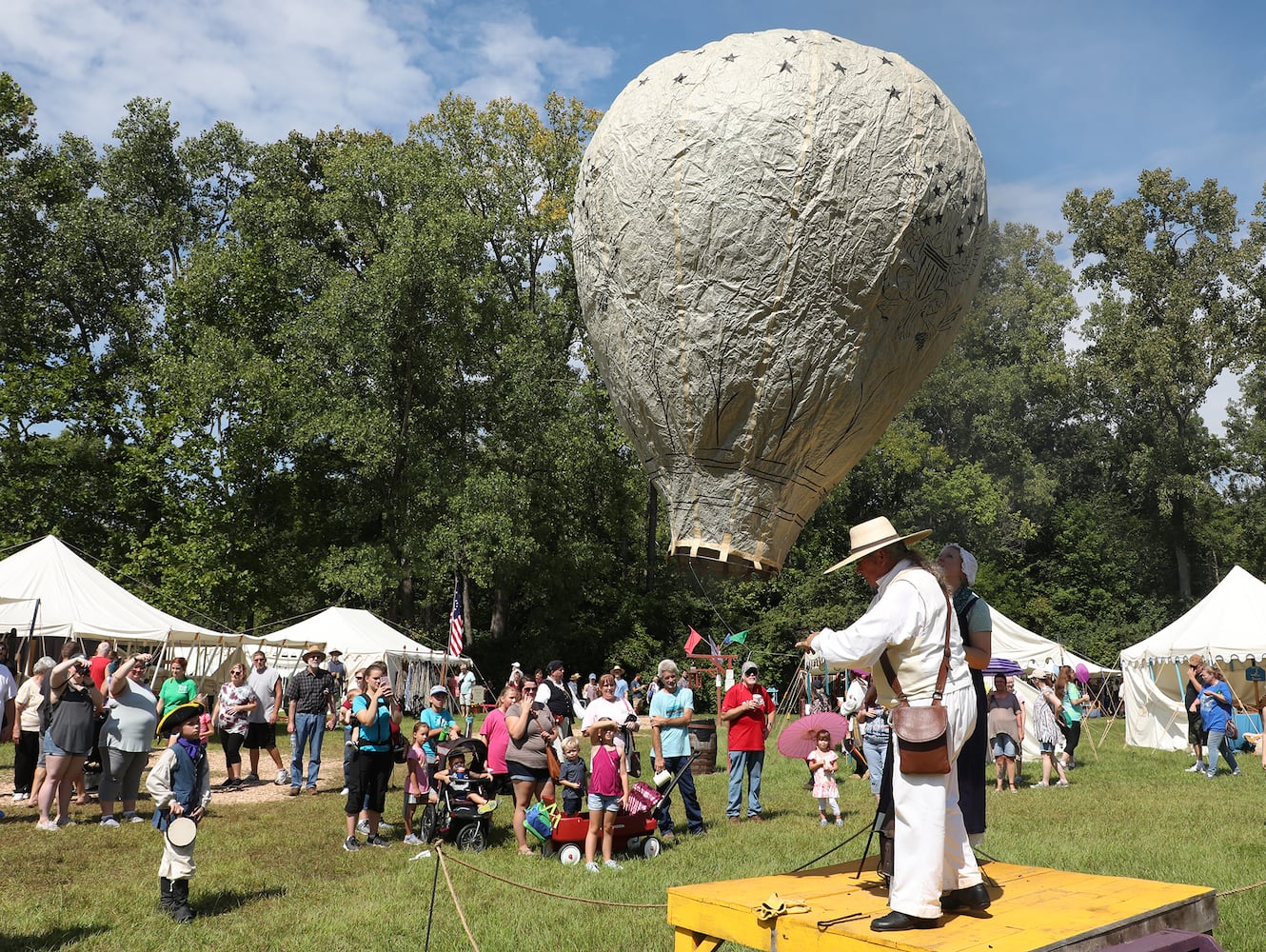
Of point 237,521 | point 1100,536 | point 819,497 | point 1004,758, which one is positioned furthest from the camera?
point 1100,536

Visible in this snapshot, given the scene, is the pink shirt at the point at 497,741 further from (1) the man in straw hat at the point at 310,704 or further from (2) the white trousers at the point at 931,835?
(2) the white trousers at the point at 931,835

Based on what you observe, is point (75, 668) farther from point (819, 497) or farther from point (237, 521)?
point (237, 521)

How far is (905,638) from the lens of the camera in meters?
3.71

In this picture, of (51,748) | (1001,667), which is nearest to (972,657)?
(1001,667)

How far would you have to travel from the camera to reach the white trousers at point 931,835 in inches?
140

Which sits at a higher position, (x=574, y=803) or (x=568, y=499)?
(x=568, y=499)

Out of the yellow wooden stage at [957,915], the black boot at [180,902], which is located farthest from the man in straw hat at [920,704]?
the black boot at [180,902]

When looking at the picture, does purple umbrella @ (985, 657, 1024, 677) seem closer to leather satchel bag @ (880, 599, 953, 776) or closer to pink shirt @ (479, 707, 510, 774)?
pink shirt @ (479, 707, 510, 774)

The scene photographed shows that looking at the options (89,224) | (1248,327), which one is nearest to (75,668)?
(89,224)

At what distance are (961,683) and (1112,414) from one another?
4090 cm

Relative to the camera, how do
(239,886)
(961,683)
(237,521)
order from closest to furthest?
(961,683)
(239,886)
(237,521)

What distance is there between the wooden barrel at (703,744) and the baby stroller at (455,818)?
435cm

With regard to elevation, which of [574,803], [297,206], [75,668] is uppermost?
[297,206]

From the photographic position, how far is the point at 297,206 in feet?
107
